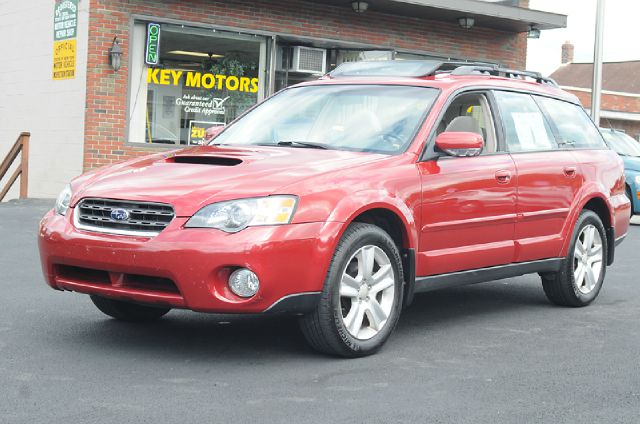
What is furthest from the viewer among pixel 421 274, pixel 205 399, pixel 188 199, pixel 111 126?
pixel 111 126

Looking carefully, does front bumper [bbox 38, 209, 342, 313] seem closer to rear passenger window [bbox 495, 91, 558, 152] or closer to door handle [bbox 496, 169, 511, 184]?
door handle [bbox 496, 169, 511, 184]

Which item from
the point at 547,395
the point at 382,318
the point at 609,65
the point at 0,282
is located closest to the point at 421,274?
the point at 382,318

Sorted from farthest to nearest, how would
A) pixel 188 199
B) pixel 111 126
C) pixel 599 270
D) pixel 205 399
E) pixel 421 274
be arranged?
pixel 111 126 < pixel 599 270 < pixel 421 274 < pixel 188 199 < pixel 205 399

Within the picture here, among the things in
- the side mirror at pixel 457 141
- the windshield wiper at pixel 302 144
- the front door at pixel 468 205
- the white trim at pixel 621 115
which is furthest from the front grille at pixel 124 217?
the white trim at pixel 621 115

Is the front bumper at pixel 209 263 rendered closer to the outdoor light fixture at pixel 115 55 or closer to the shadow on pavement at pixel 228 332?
the shadow on pavement at pixel 228 332

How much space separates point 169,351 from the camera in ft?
19.4

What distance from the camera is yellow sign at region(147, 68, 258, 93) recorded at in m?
17.9

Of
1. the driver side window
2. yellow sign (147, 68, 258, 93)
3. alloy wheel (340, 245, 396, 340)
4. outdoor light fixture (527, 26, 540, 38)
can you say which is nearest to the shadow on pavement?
alloy wheel (340, 245, 396, 340)

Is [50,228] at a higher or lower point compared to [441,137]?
lower

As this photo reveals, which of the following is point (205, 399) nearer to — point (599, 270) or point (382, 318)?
point (382, 318)

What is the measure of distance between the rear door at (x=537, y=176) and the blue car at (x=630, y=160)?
9.06 m

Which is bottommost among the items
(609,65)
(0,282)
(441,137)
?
(0,282)

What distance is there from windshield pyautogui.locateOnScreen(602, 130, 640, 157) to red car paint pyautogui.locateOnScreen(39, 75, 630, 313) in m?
11.5

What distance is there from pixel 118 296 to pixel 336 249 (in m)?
1.19
